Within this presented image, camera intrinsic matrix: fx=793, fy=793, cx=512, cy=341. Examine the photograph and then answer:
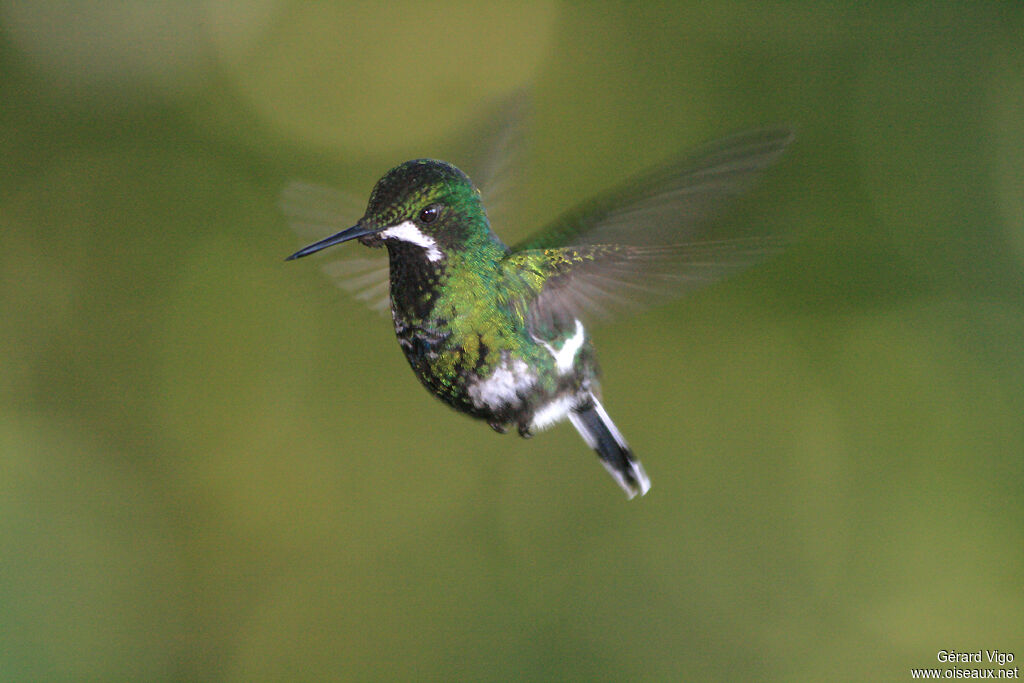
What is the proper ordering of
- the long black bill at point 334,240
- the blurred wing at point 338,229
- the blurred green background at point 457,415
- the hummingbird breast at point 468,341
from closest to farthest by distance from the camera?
the long black bill at point 334,240
the hummingbird breast at point 468,341
the blurred wing at point 338,229
the blurred green background at point 457,415

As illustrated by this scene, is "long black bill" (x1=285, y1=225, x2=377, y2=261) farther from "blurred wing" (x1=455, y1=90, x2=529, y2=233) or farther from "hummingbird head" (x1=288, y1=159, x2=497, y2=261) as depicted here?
"blurred wing" (x1=455, y1=90, x2=529, y2=233)

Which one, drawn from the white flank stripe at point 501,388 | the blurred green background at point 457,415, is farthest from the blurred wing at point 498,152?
the blurred green background at point 457,415

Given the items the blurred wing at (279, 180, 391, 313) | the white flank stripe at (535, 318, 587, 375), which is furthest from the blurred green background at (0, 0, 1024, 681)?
the white flank stripe at (535, 318, 587, 375)

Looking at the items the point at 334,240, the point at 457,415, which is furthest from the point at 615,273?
the point at 457,415

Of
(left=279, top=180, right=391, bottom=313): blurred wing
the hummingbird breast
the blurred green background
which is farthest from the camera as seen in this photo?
the blurred green background

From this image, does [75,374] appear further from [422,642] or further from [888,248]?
[888,248]

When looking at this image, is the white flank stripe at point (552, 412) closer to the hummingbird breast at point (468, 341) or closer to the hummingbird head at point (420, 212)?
the hummingbird breast at point (468, 341)

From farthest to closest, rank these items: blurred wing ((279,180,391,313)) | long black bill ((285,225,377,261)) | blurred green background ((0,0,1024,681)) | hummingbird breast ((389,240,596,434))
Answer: blurred green background ((0,0,1024,681)), blurred wing ((279,180,391,313)), hummingbird breast ((389,240,596,434)), long black bill ((285,225,377,261))

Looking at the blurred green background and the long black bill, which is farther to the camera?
the blurred green background
